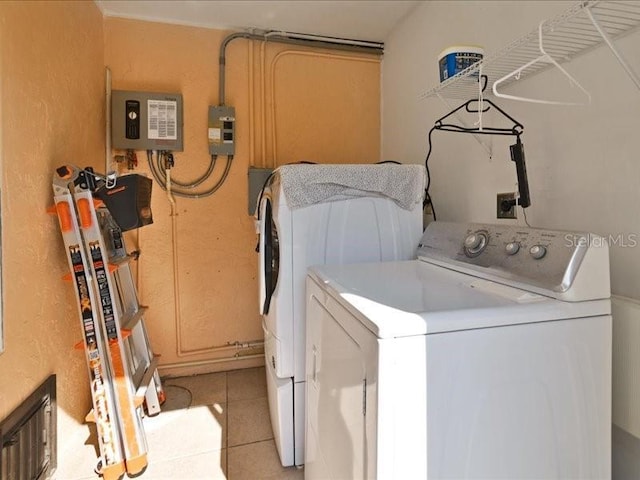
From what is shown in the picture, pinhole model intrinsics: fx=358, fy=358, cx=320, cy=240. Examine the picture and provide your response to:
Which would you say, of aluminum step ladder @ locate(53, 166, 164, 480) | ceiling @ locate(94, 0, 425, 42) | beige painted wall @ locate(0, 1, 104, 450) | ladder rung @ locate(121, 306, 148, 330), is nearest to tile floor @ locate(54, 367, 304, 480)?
aluminum step ladder @ locate(53, 166, 164, 480)

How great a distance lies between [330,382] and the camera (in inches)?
41.6

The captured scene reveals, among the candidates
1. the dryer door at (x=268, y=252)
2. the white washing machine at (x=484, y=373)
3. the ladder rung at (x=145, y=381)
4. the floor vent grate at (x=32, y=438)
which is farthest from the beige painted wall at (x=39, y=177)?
the white washing machine at (x=484, y=373)

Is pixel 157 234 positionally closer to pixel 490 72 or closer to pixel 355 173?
pixel 355 173

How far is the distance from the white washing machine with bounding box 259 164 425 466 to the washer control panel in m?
0.23

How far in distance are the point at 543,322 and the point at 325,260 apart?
894mm

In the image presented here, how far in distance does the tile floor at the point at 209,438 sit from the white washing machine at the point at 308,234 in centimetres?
20

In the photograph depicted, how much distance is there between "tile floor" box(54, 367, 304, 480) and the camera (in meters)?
1.65

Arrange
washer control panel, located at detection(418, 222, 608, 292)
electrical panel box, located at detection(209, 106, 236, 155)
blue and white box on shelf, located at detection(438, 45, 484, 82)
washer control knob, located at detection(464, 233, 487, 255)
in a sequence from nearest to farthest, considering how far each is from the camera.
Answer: washer control panel, located at detection(418, 222, 608, 292), washer control knob, located at detection(464, 233, 487, 255), blue and white box on shelf, located at detection(438, 45, 484, 82), electrical panel box, located at detection(209, 106, 236, 155)

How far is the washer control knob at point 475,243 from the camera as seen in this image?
1220 millimetres

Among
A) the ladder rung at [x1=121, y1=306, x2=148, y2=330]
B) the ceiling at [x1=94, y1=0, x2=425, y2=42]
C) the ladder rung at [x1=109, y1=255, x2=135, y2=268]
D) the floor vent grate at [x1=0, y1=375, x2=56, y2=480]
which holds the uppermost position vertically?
the ceiling at [x1=94, y1=0, x2=425, y2=42]

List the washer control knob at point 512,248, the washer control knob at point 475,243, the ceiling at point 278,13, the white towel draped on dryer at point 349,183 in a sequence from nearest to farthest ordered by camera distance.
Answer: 1. the washer control knob at point 512,248
2. the washer control knob at point 475,243
3. the white towel draped on dryer at point 349,183
4. the ceiling at point 278,13

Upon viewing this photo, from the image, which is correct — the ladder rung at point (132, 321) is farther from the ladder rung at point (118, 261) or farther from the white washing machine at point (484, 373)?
the white washing machine at point (484, 373)

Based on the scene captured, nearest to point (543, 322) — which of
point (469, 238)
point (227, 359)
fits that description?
point (469, 238)

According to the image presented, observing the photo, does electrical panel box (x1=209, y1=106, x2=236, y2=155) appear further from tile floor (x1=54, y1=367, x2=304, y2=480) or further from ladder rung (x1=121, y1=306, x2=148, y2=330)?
tile floor (x1=54, y1=367, x2=304, y2=480)
